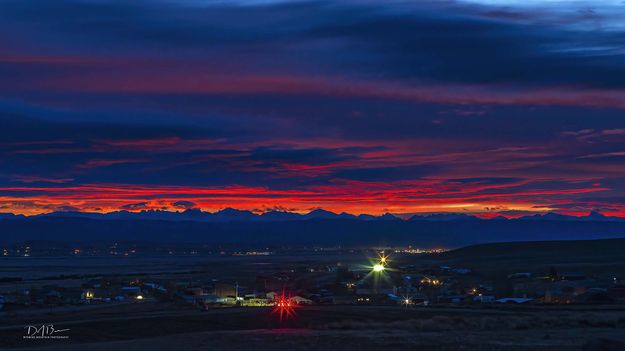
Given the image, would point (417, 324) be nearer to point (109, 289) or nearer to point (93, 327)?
point (93, 327)

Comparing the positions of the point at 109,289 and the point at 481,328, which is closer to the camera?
Result: the point at 481,328

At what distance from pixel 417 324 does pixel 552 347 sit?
1188 centimetres

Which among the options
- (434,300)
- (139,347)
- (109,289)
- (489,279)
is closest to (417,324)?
(139,347)

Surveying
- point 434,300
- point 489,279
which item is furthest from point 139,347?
point 489,279

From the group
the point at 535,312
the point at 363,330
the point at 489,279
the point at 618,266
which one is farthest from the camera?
the point at 618,266

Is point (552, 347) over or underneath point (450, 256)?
underneath

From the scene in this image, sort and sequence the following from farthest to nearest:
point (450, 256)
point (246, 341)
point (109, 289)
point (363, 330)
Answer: point (450, 256) < point (109, 289) < point (363, 330) < point (246, 341)

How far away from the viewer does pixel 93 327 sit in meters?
46.1
